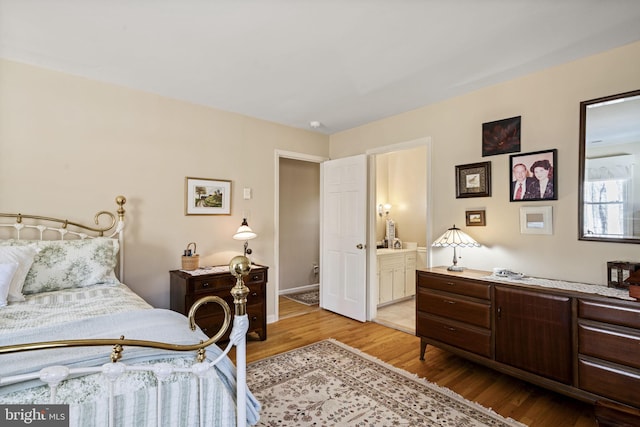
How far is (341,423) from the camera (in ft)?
6.55

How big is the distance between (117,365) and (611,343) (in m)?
2.59

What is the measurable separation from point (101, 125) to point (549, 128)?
3.86 meters

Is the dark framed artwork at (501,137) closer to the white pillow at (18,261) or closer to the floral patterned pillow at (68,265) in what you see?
the floral patterned pillow at (68,265)

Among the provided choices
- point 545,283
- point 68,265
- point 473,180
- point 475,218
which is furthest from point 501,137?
point 68,265

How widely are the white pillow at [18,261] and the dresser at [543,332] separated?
9.87 feet

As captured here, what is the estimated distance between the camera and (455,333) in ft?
8.73

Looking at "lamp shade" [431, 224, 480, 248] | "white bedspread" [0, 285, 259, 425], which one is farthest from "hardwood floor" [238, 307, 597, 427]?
"white bedspread" [0, 285, 259, 425]

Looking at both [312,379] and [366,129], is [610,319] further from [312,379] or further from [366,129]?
[366,129]

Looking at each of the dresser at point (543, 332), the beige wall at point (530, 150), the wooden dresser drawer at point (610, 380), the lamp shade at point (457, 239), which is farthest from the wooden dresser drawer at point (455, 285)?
the wooden dresser drawer at point (610, 380)

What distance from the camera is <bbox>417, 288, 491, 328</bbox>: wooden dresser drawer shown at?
2.48 m

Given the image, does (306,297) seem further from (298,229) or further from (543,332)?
(543,332)

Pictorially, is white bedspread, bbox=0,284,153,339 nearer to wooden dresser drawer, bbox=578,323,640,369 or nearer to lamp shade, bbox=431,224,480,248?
lamp shade, bbox=431,224,480,248

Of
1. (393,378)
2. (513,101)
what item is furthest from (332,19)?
(393,378)

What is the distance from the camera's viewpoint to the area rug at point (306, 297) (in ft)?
15.9
